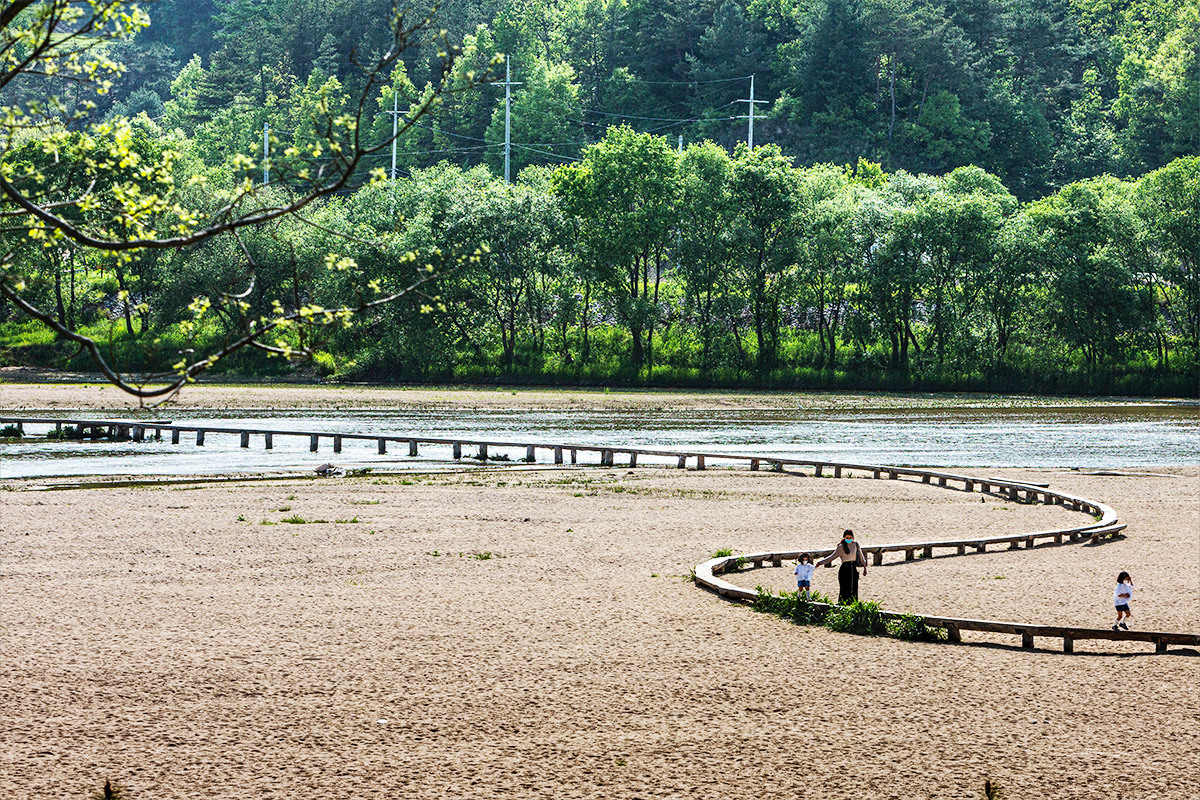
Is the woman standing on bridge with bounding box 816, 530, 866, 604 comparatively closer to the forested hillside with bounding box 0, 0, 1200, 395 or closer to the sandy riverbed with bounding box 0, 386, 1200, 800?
the sandy riverbed with bounding box 0, 386, 1200, 800

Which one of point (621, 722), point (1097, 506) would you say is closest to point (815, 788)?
point (621, 722)

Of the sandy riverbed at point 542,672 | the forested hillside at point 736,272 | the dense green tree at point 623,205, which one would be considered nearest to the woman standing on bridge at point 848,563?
the sandy riverbed at point 542,672

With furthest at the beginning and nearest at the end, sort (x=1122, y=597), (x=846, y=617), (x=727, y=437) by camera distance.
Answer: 1. (x=727, y=437)
2. (x=846, y=617)
3. (x=1122, y=597)

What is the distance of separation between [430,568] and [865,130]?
109992 mm

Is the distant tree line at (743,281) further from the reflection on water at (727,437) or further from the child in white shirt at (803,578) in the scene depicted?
the child in white shirt at (803,578)

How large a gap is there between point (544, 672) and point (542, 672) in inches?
1.0

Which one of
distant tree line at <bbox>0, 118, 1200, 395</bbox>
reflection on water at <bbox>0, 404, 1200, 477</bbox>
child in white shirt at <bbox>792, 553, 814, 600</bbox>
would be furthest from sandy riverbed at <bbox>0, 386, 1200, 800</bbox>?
distant tree line at <bbox>0, 118, 1200, 395</bbox>

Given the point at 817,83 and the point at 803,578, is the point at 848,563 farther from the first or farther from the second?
the point at 817,83

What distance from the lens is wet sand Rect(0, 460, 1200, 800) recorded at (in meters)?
11.8

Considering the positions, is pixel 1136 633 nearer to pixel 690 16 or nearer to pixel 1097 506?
pixel 1097 506

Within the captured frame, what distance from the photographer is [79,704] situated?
1352 centimetres

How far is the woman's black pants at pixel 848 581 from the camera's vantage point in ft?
59.4

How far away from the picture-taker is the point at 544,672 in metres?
15.2

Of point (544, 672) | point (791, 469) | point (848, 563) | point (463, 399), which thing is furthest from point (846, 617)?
point (463, 399)
